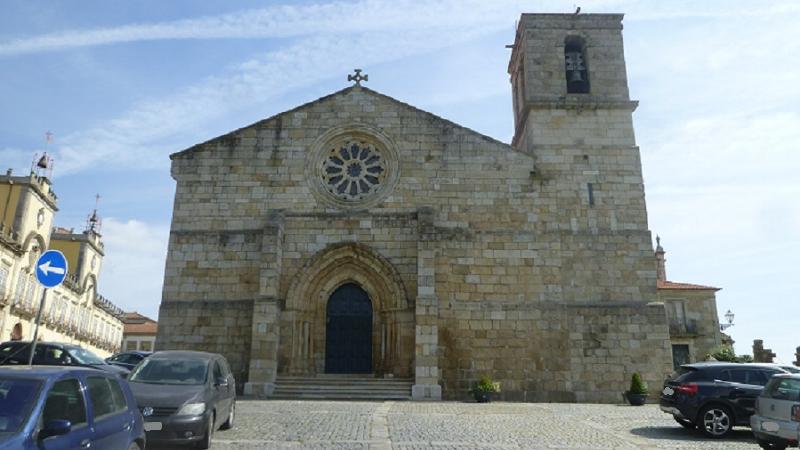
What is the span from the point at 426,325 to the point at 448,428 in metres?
5.86

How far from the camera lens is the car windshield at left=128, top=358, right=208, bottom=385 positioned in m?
8.42

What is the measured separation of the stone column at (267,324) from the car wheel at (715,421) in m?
10.4

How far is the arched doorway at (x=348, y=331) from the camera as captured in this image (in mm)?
16859

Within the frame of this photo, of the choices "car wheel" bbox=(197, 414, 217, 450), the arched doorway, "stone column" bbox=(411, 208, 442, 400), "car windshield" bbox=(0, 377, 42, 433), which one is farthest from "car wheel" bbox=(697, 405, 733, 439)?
"car windshield" bbox=(0, 377, 42, 433)

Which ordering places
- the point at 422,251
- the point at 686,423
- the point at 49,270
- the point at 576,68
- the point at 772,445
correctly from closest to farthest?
the point at 49,270 < the point at 772,445 < the point at 686,423 < the point at 422,251 < the point at 576,68

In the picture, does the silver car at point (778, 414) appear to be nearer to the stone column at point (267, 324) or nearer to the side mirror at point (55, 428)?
A: the side mirror at point (55, 428)

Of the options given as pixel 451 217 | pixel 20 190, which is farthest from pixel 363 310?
pixel 20 190

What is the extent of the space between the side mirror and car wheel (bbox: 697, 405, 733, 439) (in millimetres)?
9901

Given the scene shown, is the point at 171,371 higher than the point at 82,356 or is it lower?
lower

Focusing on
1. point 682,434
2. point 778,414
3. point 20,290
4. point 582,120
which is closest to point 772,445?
point 778,414

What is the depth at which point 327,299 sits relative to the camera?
1711 cm

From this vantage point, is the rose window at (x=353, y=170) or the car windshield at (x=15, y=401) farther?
the rose window at (x=353, y=170)

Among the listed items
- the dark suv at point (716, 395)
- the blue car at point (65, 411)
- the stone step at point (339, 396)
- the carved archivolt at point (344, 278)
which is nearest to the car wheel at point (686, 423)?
the dark suv at point (716, 395)

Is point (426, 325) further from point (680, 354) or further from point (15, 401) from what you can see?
point (680, 354)
